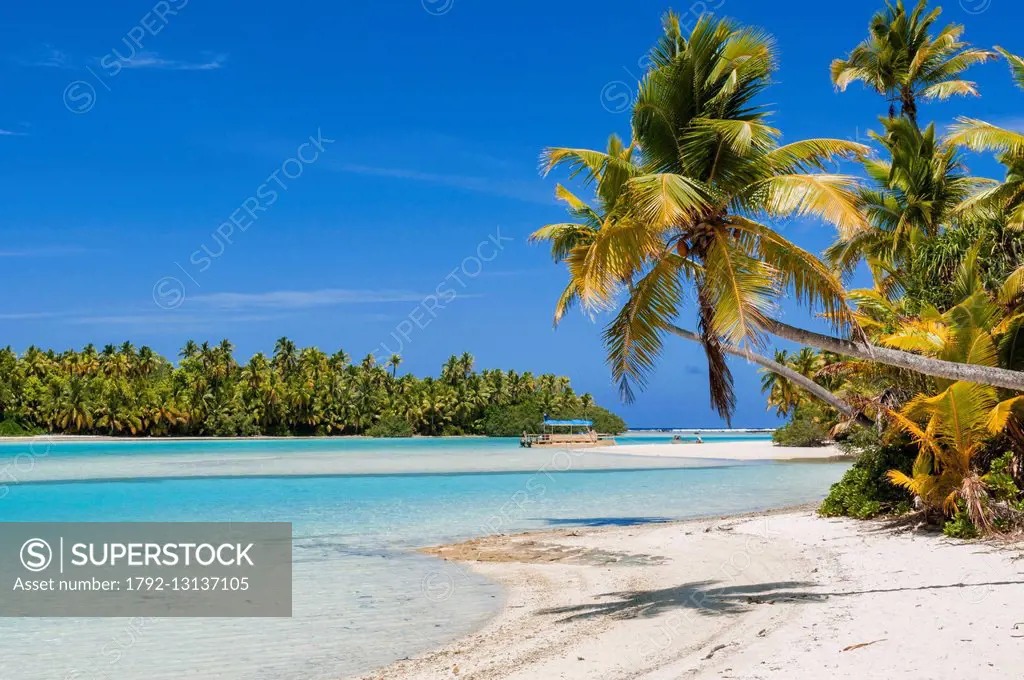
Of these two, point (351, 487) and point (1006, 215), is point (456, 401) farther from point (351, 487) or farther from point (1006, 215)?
point (1006, 215)

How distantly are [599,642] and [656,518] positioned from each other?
11.7 metres

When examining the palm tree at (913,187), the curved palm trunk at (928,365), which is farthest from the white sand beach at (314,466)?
the curved palm trunk at (928,365)

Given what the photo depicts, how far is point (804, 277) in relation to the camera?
7.96m

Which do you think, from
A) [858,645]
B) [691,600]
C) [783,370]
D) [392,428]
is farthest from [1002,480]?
[392,428]

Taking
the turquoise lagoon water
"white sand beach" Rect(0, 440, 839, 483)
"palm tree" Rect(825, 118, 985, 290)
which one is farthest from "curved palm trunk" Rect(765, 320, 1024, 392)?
"white sand beach" Rect(0, 440, 839, 483)

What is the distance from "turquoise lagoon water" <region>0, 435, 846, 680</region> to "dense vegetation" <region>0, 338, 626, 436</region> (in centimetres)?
6030

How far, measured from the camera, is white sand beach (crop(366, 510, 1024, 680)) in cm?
603

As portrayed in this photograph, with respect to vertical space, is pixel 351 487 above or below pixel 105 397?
below

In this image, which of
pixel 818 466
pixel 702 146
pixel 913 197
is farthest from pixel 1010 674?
pixel 818 466

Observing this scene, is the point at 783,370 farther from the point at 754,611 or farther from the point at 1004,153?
the point at 1004,153

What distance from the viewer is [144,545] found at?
570 inches

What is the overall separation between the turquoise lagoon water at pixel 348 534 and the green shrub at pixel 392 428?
208ft

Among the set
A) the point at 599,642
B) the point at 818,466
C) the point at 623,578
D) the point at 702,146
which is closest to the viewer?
the point at 599,642

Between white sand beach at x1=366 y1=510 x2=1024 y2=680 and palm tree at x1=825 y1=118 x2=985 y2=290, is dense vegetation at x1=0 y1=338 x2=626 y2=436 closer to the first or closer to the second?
palm tree at x1=825 y1=118 x2=985 y2=290
